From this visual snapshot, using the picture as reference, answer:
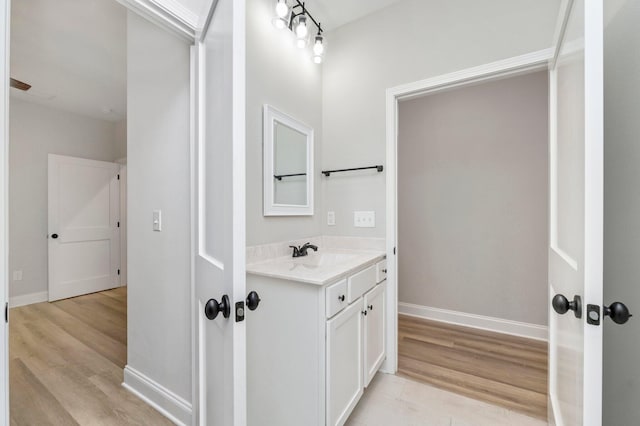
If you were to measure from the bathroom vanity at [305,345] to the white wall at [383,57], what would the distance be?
0.84 metres

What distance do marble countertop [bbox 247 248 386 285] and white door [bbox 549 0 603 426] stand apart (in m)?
0.83

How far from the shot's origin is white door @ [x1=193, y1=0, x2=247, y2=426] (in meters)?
0.71

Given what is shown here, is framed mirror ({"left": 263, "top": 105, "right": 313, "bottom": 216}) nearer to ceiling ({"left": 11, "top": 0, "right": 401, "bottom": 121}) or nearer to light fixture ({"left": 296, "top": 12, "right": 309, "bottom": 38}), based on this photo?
light fixture ({"left": 296, "top": 12, "right": 309, "bottom": 38})

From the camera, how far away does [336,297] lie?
4.21ft

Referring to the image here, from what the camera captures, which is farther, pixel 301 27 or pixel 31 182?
pixel 31 182

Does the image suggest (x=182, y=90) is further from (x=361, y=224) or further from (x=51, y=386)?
(x=51, y=386)

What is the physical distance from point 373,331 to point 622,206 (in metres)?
1.33

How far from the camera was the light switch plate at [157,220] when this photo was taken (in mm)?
1595

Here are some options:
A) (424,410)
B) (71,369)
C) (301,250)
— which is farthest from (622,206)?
(71,369)

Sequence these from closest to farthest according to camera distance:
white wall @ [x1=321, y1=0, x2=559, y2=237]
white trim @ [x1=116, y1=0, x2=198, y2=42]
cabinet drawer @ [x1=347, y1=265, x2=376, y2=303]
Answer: white trim @ [x1=116, y1=0, x2=198, y2=42] → cabinet drawer @ [x1=347, y1=265, x2=376, y2=303] → white wall @ [x1=321, y1=0, x2=559, y2=237]

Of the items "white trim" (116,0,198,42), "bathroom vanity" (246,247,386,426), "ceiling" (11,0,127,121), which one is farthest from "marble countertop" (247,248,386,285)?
"ceiling" (11,0,127,121)

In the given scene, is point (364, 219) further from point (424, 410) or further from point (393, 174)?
point (424, 410)

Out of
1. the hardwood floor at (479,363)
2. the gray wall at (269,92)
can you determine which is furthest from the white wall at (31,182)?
the hardwood floor at (479,363)

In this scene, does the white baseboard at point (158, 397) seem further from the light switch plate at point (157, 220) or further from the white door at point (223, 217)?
the light switch plate at point (157, 220)
